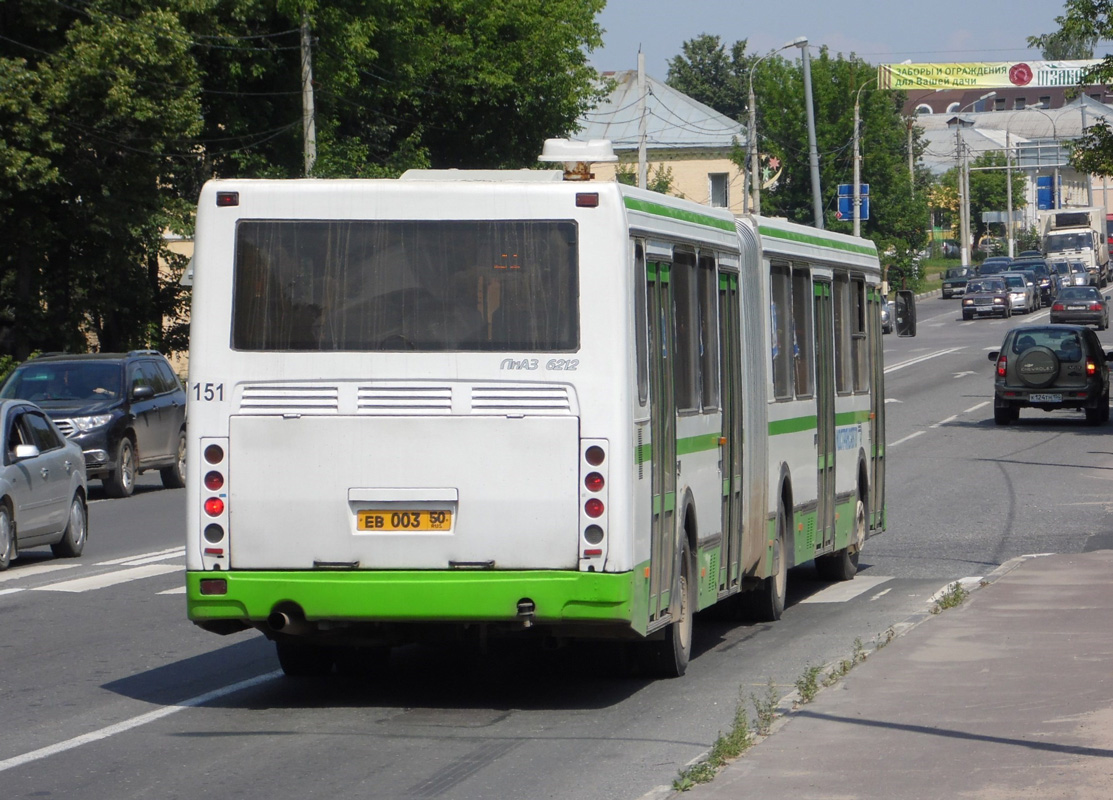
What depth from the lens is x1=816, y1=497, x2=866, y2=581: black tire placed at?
15414 millimetres

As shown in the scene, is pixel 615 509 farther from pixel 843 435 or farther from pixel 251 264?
pixel 843 435

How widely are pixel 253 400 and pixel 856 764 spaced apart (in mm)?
3459

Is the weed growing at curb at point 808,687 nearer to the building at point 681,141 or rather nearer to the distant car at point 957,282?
the distant car at point 957,282

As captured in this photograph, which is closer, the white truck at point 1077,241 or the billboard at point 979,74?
the white truck at point 1077,241

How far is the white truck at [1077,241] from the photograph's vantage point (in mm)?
89812

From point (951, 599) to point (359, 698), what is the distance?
478 cm

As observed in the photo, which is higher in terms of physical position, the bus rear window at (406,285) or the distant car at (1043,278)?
the distant car at (1043,278)

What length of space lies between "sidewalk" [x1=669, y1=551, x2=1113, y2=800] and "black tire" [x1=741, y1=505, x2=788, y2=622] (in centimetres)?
123

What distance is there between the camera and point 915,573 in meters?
16.0

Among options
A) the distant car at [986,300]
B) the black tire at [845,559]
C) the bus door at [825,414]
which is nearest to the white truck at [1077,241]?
the distant car at [986,300]

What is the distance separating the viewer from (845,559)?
609 inches

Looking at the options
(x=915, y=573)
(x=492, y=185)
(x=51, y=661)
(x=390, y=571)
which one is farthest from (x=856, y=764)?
(x=915, y=573)

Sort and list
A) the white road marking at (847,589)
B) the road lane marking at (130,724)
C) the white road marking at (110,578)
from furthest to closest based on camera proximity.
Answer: the white road marking at (110,578), the white road marking at (847,589), the road lane marking at (130,724)

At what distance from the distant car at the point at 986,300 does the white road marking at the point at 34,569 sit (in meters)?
60.0
